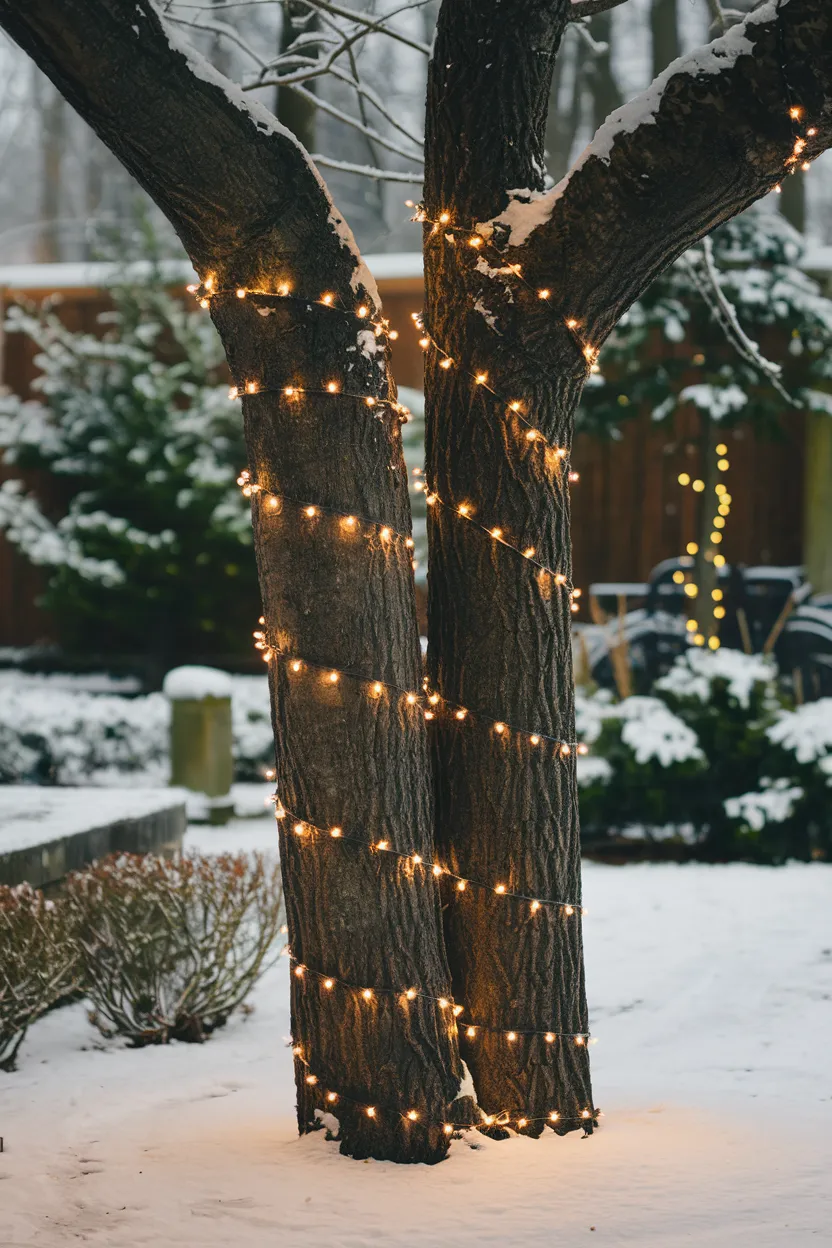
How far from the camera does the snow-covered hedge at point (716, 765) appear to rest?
23.3 feet

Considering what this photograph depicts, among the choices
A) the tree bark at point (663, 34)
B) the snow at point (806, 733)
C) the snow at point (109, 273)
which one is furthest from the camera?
the tree bark at point (663, 34)

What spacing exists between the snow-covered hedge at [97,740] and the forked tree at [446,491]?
593cm

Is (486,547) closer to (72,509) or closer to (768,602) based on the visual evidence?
(768,602)

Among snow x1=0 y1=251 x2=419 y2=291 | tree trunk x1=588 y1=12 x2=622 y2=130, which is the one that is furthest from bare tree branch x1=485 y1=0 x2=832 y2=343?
tree trunk x1=588 y1=12 x2=622 y2=130

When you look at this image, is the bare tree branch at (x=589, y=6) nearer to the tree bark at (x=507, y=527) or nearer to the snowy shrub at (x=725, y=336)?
the tree bark at (x=507, y=527)

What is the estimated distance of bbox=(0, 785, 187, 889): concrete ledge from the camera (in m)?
5.28

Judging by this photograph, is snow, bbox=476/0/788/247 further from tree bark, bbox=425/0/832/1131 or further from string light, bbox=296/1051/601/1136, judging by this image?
string light, bbox=296/1051/601/1136

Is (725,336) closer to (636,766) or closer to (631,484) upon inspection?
(636,766)

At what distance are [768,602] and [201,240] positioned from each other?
7.27 metres

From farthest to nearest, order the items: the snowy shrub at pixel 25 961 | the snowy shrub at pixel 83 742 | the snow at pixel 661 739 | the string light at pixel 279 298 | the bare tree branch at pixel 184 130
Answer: the snowy shrub at pixel 83 742, the snow at pixel 661 739, the snowy shrub at pixel 25 961, the string light at pixel 279 298, the bare tree branch at pixel 184 130

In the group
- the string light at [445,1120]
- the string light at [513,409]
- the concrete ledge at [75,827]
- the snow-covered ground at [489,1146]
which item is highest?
the string light at [513,409]

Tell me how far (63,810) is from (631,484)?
22.8 feet

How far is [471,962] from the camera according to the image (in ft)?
11.3

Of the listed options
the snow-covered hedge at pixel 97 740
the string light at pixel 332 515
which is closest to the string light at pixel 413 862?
the string light at pixel 332 515
